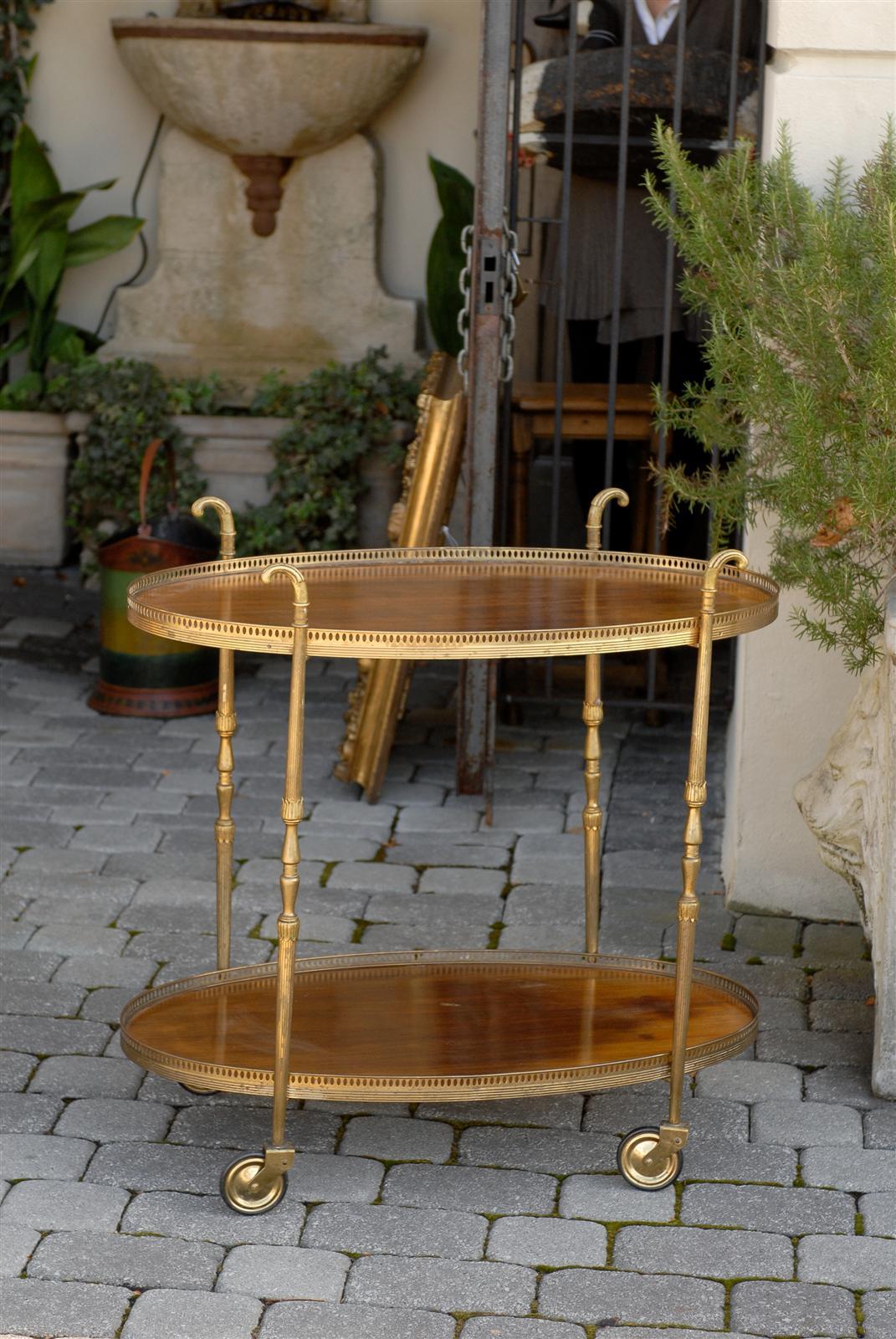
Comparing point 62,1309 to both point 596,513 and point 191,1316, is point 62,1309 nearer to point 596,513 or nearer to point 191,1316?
point 191,1316

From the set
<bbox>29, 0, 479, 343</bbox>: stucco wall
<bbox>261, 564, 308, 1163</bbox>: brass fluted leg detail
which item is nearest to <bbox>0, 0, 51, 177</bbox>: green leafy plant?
<bbox>29, 0, 479, 343</bbox>: stucco wall

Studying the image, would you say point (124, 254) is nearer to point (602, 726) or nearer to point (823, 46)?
point (602, 726)

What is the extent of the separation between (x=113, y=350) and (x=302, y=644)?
4.67 m

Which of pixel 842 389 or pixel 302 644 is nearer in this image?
pixel 302 644

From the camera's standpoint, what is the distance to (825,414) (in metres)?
3.00

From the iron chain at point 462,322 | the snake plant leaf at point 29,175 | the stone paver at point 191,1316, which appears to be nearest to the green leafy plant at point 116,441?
the snake plant leaf at point 29,175

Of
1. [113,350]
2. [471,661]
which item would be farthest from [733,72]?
[113,350]

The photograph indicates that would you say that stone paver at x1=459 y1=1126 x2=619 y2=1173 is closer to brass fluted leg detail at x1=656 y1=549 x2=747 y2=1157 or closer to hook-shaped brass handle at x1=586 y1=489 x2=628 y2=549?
brass fluted leg detail at x1=656 y1=549 x2=747 y2=1157

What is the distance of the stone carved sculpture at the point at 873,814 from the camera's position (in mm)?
2969

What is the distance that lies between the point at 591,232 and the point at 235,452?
1.99 m

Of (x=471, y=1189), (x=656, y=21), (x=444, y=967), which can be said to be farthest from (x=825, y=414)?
(x=656, y=21)

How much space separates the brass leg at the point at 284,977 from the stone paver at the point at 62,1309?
258mm

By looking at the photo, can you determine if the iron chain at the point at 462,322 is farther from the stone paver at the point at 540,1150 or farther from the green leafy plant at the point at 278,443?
the stone paver at the point at 540,1150

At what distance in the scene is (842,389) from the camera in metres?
2.97
